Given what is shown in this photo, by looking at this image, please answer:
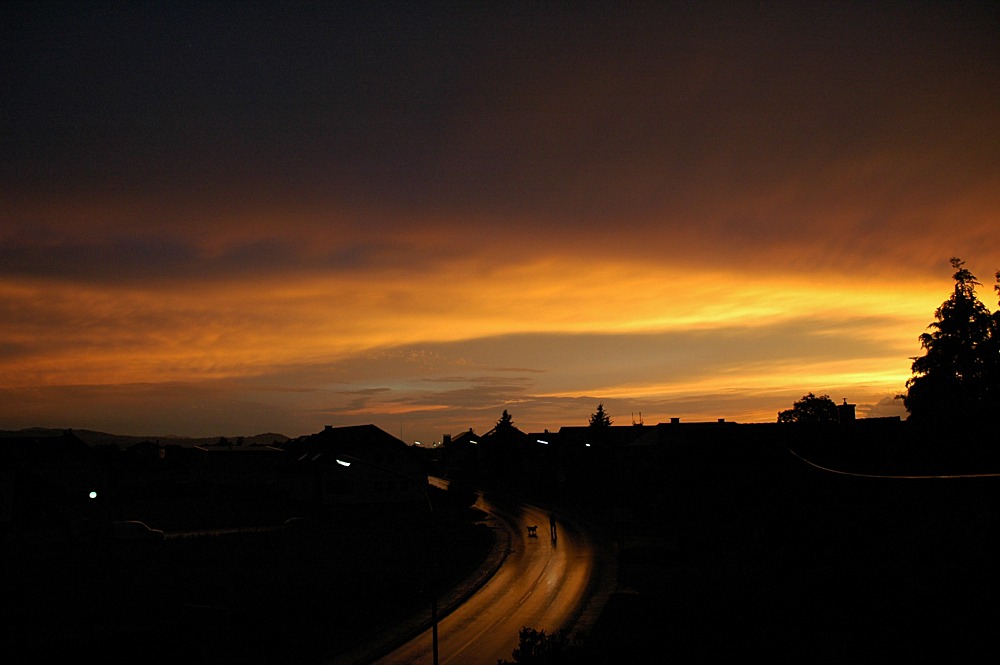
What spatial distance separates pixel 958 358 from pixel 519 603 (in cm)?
3553

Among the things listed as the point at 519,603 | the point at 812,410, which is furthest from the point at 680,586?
the point at 812,410

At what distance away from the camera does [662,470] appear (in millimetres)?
44031

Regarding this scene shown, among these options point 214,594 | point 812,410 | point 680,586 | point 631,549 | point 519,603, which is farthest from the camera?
point 812,410

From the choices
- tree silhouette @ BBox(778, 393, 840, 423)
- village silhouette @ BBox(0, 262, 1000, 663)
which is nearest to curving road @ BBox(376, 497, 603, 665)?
village silhouette @ BBox(0, 262, 1000, 663)

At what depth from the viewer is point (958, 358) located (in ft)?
157

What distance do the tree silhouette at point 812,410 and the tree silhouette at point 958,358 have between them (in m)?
40.6

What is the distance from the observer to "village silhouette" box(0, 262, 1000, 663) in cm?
1662

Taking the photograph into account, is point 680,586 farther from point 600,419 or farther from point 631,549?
point 600,419

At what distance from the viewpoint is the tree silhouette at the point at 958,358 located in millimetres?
46500

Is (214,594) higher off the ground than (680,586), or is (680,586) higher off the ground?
(680,586)

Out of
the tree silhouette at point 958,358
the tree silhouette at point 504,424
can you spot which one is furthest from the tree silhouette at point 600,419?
the tree silhouette at point 958,358

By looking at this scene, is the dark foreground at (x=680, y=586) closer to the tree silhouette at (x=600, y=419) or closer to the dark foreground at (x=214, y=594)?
the dark foreground at (x=214, y=594)

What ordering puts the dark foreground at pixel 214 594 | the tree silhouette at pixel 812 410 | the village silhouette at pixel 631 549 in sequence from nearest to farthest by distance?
the village silhouette at pixel 631 549 → the dark foreground at pixel 214 594 → the tree silhouette at pixel 812 410

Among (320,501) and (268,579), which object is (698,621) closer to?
(268,579)
